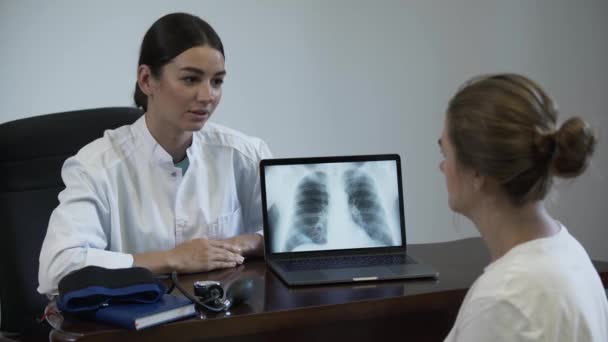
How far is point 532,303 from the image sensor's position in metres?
1.08

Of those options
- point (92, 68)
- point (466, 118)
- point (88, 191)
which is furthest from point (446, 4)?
point (466, 118)

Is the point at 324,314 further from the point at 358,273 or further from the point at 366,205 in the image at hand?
the point at 366,205

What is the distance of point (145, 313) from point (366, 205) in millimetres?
694

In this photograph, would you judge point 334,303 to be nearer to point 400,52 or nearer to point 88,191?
point 88,191

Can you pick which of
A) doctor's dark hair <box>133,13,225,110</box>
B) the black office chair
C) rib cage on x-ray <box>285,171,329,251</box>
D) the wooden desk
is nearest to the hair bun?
the wooden desk

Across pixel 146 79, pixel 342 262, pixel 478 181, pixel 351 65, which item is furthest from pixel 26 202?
pixel 351 65

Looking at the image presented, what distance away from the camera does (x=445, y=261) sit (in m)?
1.88

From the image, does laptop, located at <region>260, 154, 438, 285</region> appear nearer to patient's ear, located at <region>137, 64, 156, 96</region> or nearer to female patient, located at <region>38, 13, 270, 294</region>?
female patient, located at <region>38, 13, 270, 294</region>

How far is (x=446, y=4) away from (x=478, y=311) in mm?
2442

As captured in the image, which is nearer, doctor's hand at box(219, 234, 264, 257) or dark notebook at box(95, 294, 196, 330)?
dark notebook at box(95, 294, 196, 330)

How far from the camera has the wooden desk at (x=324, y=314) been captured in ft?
4.60

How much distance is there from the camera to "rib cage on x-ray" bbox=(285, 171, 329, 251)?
6.13ft

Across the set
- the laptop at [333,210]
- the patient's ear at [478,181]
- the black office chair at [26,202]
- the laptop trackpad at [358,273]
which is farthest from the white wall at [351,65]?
the patient's ear at [478,181]

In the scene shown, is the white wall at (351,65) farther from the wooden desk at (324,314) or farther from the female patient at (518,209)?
the female patient at (518,209)
